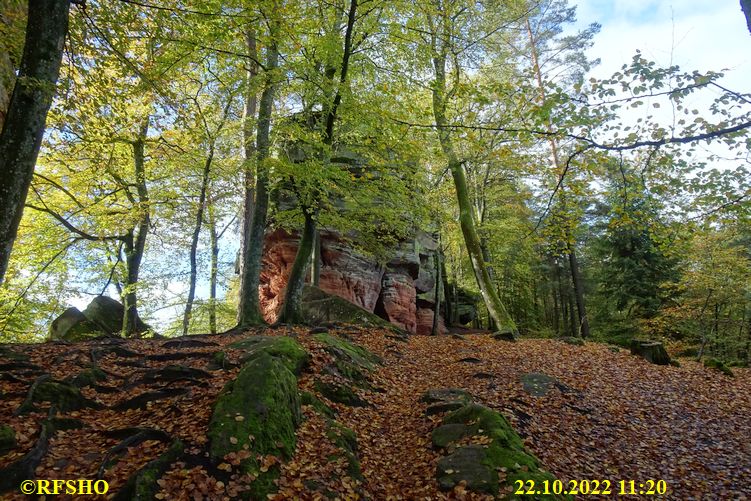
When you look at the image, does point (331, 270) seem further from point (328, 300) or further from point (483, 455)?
point (483, 455)

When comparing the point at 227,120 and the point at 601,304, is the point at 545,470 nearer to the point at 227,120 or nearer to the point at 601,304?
the point at 227,120

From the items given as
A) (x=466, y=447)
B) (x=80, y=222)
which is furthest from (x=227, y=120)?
(x=466, y=447)

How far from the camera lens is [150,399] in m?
5.93

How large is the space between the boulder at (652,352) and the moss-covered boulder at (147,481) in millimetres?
14763

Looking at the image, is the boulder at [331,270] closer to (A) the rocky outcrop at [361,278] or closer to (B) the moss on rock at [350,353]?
(A) the rocky outcrop at [361,278]

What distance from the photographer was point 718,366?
12.8 metres

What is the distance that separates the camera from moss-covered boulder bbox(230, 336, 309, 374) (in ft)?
24.2

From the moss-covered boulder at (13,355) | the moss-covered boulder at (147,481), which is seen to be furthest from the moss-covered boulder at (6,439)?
the moss-covered boulder at (13,355)

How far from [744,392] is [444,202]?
1565 cm

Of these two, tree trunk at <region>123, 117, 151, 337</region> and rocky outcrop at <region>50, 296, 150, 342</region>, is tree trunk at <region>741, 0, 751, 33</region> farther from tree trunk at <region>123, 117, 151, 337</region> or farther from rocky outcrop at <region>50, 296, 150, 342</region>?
rocky outcrop at <region>50, 296, 150, 342</region>

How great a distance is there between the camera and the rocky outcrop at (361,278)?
21203mm
